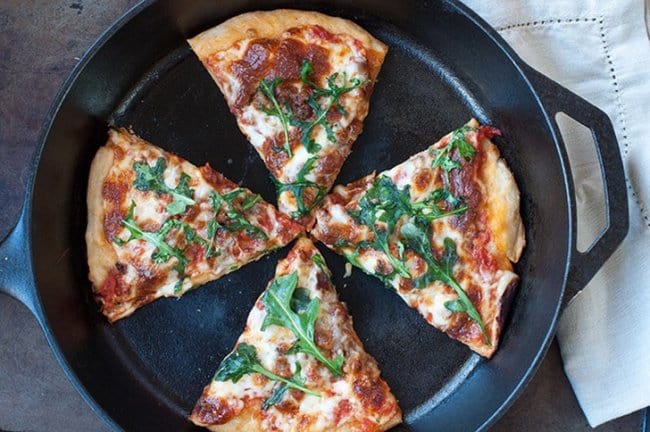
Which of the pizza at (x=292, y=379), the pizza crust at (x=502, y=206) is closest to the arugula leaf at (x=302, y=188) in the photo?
the pizza at (x=292, y=379)

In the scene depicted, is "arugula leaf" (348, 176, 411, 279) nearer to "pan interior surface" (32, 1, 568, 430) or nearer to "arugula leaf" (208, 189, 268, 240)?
"pan interior surface" (32, 1, 568, 430)

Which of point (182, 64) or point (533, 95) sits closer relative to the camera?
point (533, 95)

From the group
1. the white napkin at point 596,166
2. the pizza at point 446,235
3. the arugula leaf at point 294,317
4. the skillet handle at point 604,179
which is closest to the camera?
the skillet handle at point 604,179

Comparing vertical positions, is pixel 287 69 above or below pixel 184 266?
above

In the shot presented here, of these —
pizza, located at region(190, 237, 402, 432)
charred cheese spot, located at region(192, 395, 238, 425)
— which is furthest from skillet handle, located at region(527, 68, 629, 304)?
charred cheese spot, located at region(192, 395, 238, 425)

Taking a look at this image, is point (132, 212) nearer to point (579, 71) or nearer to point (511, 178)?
point (511, 178)

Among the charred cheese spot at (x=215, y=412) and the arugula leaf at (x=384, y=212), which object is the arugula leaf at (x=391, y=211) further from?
the charred cheese spot at (x=215, y=412)

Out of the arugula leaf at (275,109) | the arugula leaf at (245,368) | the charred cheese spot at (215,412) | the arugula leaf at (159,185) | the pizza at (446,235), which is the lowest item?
Result: the charred cheese spot at (215,412)

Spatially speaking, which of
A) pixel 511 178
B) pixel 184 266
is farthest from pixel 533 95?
pixel 184 266
